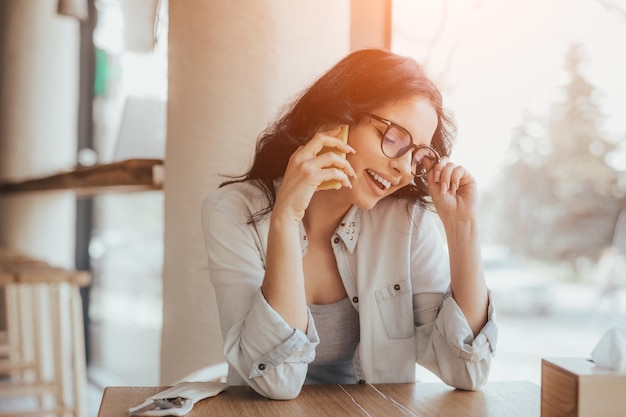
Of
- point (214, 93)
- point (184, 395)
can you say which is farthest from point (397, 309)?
point (214, 93)

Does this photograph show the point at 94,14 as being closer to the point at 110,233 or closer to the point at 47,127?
the point at 47,127

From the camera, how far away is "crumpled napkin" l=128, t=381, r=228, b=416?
3.73ft

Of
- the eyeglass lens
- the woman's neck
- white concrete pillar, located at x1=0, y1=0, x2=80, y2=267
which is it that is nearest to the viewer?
the eyeglass lens

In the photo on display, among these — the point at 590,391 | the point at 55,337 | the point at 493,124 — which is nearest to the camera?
the point at 590,391

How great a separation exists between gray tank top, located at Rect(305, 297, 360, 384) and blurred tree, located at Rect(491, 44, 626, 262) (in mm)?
849

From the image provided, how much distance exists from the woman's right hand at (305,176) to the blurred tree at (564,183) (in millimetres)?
1027

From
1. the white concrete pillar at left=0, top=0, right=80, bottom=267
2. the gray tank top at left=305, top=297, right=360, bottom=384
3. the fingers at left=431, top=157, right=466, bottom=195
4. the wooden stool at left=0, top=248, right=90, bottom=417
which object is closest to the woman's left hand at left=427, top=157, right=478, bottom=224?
the fingers at left=431, top=157, right=466, bottom=195

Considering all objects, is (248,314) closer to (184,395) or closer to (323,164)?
(184,395)

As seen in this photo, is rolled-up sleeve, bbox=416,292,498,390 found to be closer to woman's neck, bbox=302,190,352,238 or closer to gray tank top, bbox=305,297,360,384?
gray tank top, bbox=305,297,360,384

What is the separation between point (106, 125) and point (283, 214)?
429cm

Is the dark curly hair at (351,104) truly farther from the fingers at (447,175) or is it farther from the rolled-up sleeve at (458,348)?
the rolled-up sleeve at (458,348)

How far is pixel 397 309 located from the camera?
1.65 metres

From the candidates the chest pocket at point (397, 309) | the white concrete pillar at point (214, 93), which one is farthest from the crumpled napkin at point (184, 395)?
the white concrete pillar at point (214, 93)

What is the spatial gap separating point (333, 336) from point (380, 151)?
0.51 meters
